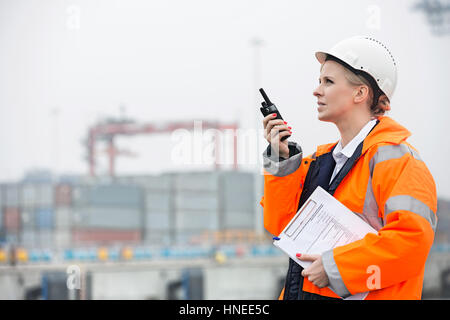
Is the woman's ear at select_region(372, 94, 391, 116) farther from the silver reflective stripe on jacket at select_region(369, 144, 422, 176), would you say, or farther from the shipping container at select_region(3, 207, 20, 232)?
the shipping container at select_region(3, 207, 20, 232)

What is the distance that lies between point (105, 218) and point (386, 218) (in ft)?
156

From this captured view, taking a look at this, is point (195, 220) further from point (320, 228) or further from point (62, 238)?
point (320, 228)

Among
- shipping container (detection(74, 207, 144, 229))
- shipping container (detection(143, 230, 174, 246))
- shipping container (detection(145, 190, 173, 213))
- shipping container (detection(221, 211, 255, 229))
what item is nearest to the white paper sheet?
shipping container (detection(74, 207, 144, 229))

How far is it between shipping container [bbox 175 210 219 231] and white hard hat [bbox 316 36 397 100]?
4878 centimetres

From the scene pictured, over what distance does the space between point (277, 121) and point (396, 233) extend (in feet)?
1.83

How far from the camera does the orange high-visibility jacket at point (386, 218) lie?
5.73ft

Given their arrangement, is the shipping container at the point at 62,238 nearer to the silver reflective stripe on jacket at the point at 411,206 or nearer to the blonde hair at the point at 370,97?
the blonde hair at the point at 370,97

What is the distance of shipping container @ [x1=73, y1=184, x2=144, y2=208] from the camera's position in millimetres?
48094

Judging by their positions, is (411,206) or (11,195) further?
(11,195)

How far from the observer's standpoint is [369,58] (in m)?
2.02

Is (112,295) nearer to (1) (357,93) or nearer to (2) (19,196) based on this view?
(2) (19,196)

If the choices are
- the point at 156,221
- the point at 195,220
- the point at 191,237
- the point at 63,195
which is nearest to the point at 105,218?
the point at 63,195

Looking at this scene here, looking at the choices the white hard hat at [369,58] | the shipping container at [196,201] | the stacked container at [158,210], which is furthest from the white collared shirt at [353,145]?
the shipping container at [196,201]
